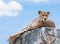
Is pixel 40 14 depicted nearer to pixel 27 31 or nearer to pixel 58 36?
pixel 27 31

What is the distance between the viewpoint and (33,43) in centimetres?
802

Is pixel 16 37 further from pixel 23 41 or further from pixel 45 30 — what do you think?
pixel 45 30

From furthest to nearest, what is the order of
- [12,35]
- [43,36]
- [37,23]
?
[37,23], [12,35], [43,36]

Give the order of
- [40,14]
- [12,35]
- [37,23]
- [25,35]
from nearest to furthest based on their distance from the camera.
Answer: [25,35] → [12,35] → [37,23] → [40,14]

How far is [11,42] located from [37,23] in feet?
4.28

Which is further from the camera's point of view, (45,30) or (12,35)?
(12,35)

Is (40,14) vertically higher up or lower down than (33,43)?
higher up

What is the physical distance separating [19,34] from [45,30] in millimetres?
1339

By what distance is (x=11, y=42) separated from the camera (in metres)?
9.25

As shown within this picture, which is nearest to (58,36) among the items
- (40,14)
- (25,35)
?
(25,35)

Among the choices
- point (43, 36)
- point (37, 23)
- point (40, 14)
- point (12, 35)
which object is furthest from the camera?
point (40, 14)

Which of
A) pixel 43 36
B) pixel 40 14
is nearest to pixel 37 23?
pixel 40 14

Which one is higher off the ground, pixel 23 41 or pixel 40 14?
pixel 40 14

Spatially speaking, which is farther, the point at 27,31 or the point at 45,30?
the point at 27,31
